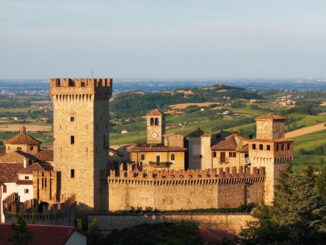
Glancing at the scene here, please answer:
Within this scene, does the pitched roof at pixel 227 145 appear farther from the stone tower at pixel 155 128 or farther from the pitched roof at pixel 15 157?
the pitched roof at pixel 15 157

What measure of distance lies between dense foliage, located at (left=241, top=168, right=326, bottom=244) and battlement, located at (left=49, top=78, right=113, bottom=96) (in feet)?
53.1

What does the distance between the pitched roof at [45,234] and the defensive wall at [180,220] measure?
14.3m

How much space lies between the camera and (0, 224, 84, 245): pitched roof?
52.2 meters

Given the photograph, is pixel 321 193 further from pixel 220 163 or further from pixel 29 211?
pixel 29 211

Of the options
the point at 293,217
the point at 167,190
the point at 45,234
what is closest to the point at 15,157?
the point at 167,190

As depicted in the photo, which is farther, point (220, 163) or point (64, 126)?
point (220, 163)

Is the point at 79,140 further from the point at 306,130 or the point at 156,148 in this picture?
the point at 306,130

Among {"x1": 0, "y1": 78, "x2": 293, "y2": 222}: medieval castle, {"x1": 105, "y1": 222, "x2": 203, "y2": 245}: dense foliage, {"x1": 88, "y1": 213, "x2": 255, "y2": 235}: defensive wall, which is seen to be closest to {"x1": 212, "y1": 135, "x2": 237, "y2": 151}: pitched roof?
{"x1": 0, "y1": 78, "x2": 293, "y2": 222}: medieval castle

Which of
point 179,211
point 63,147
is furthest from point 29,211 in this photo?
point 179,211

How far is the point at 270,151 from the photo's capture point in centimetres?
7275

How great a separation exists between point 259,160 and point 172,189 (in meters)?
8.28

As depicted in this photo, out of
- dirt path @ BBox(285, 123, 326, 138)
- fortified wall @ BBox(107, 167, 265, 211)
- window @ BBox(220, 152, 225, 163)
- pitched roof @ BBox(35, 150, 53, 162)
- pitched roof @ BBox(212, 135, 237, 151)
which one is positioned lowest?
dirt path @ BBox(285, 123, 326, 138)

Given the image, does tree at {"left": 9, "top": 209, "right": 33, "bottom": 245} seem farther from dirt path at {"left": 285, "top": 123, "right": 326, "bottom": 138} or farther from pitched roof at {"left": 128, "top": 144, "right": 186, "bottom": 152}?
dirt path at {"left": 285, "top": 123, "right": 326, "bottom": 138}

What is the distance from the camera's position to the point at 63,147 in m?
70.8
